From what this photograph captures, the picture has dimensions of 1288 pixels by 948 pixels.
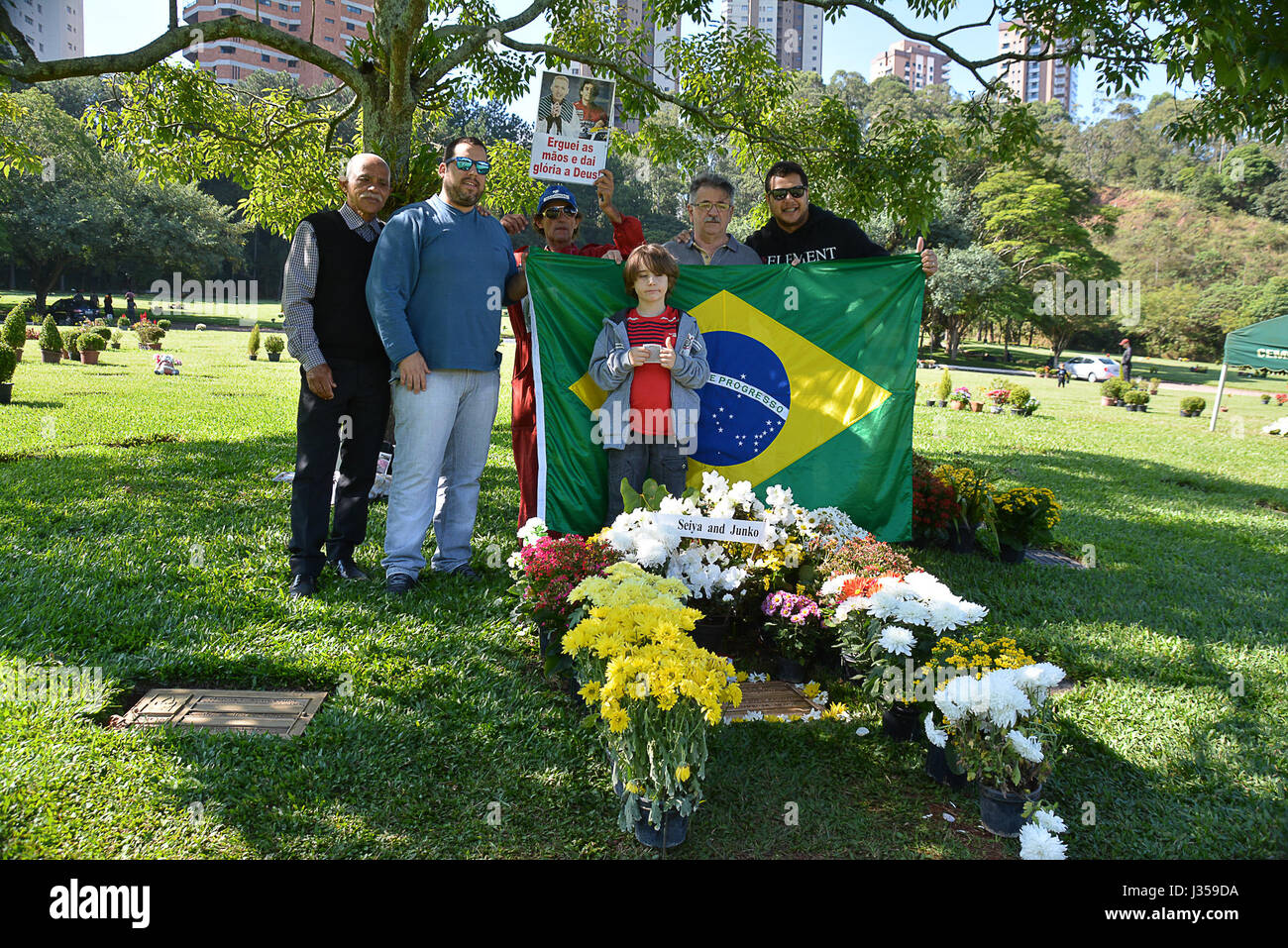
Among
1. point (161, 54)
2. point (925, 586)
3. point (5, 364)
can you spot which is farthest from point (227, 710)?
point (5, 364)

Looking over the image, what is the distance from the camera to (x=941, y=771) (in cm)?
345

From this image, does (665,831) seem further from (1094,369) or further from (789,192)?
(1094,369)

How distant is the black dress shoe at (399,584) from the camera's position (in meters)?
5.00

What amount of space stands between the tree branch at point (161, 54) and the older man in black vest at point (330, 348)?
104 inches

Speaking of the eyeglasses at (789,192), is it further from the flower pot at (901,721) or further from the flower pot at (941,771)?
the flower pot at (941,771)

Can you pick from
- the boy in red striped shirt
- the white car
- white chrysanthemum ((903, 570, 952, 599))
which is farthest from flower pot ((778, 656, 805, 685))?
the white car

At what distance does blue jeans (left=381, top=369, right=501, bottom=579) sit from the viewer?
16.3 feet

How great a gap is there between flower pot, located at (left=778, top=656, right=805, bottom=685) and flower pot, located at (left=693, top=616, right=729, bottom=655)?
1.13ft

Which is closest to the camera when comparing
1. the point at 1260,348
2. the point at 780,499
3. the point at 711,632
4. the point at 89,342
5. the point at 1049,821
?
the point at 1049,821

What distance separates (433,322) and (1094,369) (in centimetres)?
4244

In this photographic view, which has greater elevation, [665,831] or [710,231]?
[710,231]

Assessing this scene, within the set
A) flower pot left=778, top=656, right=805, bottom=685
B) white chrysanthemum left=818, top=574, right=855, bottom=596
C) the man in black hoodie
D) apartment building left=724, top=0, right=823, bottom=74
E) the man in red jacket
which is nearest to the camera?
white chrysanthemum left=818, top=574, right=855, bottom=596

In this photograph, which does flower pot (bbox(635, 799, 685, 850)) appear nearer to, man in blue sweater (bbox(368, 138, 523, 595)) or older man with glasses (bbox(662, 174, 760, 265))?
man in blue sweater (bbox(368, 138, 523, 595))
